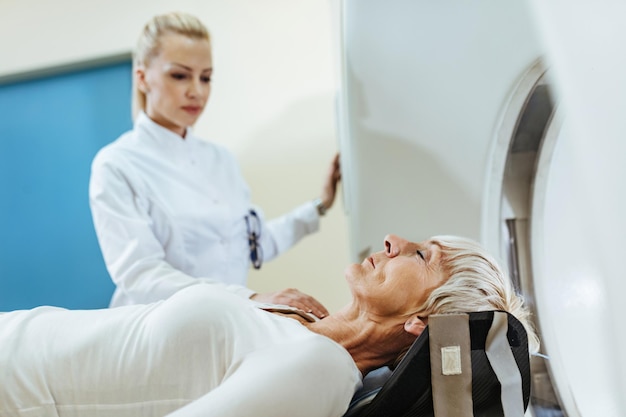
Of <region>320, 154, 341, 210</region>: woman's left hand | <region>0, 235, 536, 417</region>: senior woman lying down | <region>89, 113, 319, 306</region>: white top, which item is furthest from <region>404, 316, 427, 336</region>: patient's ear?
<region>320, 154, 341, 210</region>: woman's left hand

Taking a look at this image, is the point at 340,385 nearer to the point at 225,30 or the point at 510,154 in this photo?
the point at 510,154

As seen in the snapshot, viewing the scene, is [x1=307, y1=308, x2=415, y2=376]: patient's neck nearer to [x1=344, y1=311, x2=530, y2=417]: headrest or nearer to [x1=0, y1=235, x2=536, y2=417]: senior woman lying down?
[x1=0, y1=235, x2=536, y2=417]: senior woman lying down

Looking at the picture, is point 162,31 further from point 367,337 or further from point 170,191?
point 367,337

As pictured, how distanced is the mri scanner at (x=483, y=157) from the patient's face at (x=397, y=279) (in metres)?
0.30

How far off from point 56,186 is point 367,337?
1.89m

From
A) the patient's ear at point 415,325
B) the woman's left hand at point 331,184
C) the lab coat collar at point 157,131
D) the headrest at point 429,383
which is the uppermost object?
the lab coat collar at point 157,131

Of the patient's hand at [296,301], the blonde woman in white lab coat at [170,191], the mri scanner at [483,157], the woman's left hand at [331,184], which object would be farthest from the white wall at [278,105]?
the patient's hand at [296,301]

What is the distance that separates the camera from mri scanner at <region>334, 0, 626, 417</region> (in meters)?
1.37

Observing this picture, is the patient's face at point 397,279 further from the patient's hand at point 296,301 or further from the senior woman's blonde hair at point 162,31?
the senior woman's blonde hair at point 162,31

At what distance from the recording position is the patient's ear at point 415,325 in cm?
108

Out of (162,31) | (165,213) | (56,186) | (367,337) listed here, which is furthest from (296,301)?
(56,186)

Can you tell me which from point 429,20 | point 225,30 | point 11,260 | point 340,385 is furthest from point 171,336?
point 11,260

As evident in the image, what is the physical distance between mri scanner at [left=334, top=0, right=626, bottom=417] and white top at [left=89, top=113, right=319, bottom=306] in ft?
1.15

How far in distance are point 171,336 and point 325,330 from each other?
29cm
